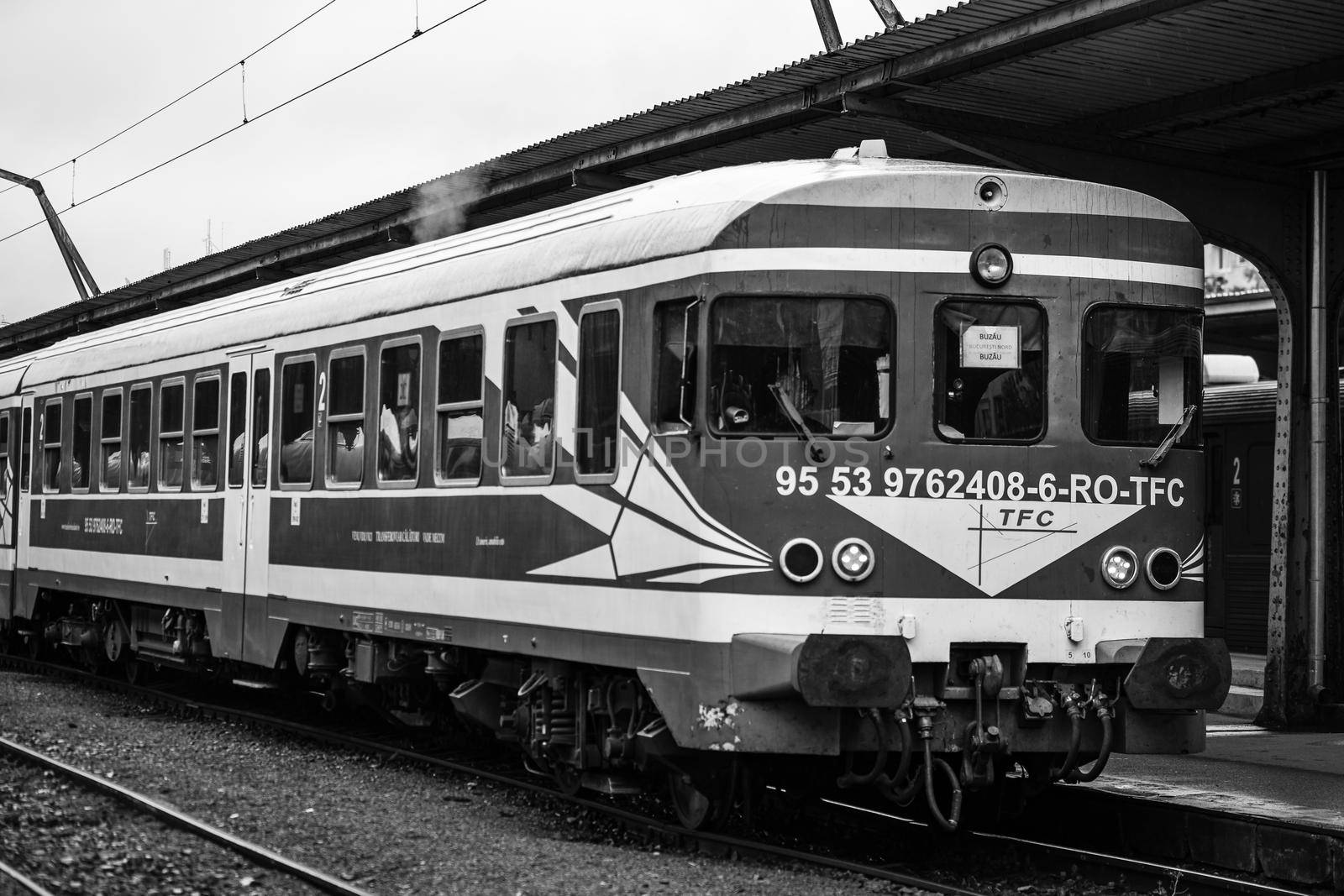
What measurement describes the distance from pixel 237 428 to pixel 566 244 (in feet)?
15.8

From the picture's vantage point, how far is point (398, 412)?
10.6 meters

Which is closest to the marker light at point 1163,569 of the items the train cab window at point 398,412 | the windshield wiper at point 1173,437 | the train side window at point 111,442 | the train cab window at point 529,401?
the windshield wiper at point 1173,437

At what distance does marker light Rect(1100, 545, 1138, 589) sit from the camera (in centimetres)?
797

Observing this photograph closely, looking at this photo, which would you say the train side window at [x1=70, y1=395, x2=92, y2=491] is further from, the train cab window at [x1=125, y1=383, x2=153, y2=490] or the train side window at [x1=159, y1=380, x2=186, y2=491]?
the train side window at [x1=159, y1=380, x2=186, y2=491]

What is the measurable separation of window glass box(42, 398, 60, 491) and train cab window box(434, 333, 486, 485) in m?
8.06

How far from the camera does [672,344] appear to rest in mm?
8047

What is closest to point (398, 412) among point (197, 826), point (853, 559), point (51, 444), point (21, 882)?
point (197, 826)

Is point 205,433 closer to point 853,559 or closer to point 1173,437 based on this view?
point 853,559

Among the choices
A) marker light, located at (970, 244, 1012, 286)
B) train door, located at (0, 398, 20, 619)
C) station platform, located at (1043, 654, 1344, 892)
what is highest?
marker light, located at (970, 244, 1012, 286)

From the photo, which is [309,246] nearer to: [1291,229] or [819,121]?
[819,121]

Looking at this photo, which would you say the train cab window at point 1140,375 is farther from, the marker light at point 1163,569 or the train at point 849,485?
the marker light at point 1163,569

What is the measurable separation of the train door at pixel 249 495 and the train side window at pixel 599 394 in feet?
14.3

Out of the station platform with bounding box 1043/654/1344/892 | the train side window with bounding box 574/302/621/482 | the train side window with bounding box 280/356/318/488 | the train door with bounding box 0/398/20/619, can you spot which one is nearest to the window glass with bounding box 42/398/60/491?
the train door with bounding box 0/398/20/619

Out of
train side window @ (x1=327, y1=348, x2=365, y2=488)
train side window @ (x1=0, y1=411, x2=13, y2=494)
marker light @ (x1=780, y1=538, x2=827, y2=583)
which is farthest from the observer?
train side window @ (x1=0, y1=411, x2=13, y2=494)
